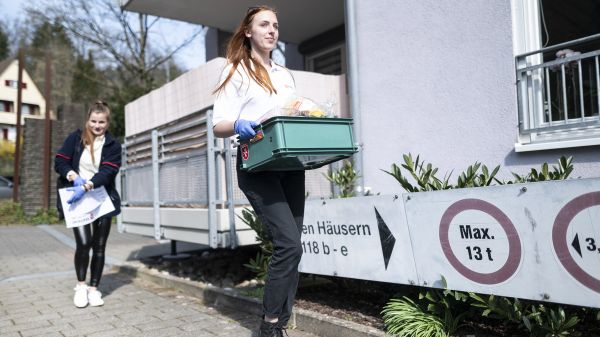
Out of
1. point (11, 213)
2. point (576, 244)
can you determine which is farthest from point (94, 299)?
point (11, 213)

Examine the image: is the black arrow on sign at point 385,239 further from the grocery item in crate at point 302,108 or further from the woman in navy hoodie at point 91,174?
the woman in navy hoodie at point 91,174

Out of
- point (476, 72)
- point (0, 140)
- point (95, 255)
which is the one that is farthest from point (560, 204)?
point (0, 140)

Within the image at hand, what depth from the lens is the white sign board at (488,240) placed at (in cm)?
237

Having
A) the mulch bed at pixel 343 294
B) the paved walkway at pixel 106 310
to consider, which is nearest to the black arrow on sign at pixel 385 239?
the mulch bed at pixel 343 294

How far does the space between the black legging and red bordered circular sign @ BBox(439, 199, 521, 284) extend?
3591 mm

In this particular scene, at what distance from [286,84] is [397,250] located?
1284mm

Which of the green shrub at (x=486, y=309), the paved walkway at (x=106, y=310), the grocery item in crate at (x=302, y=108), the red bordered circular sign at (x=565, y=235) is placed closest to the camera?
the red bordered circular sign at (x=565, y=235)

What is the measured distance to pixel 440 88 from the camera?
5430 millimetres

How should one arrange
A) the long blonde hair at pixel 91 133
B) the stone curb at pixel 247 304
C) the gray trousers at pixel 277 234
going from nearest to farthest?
1. the gray trousers at pixel 277 234
2. the stone curb at pixel 247 304
3. the long blonde hair at pixel 91 133

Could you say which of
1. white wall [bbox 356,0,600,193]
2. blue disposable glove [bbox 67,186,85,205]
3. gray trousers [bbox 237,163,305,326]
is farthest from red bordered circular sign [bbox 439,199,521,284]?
blue disposable glove [bbox 67,186,85,205]

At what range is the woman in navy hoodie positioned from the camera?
4.90m

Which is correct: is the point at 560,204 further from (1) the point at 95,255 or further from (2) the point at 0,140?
(2) the point at 0,140

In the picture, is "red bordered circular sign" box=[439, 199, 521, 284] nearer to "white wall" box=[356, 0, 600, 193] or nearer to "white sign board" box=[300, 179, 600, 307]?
"white sign board" box=[300, 179, 600, 307]

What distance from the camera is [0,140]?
37656 millimetres
